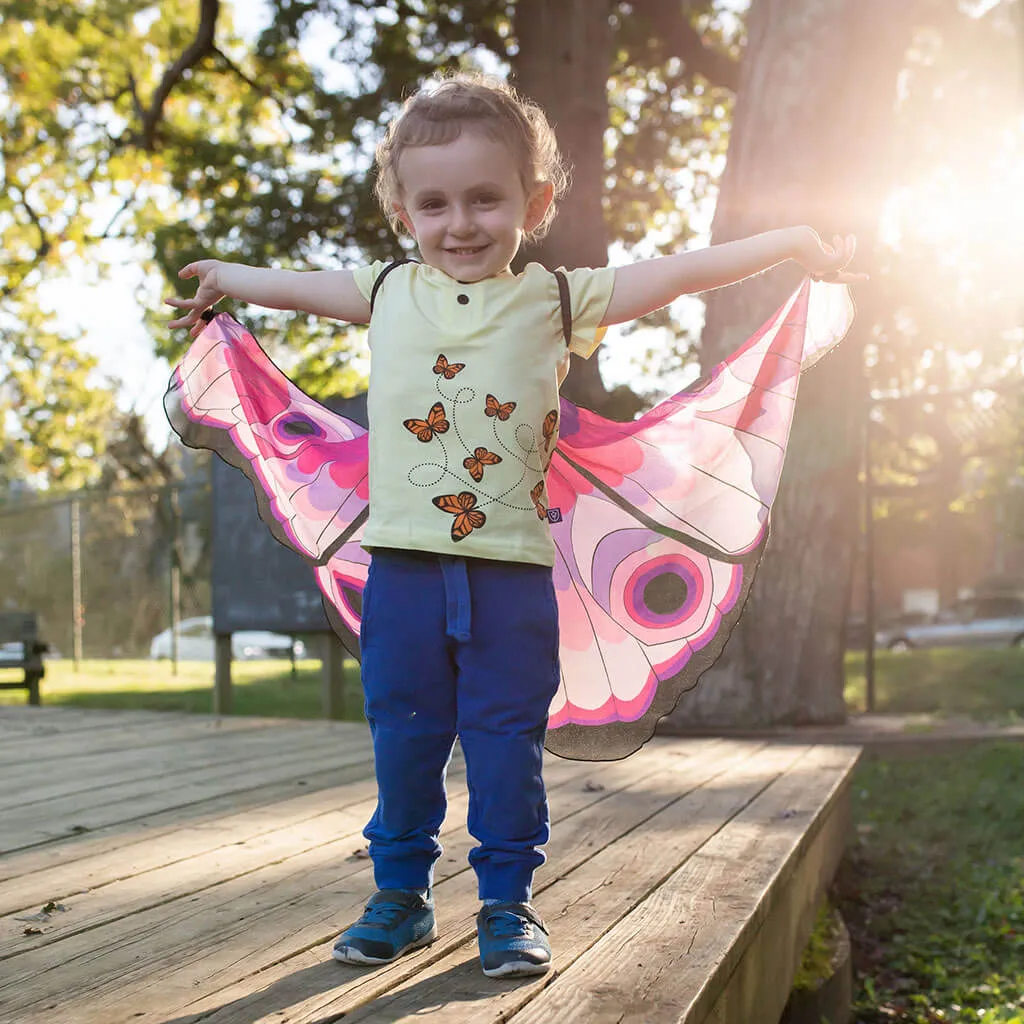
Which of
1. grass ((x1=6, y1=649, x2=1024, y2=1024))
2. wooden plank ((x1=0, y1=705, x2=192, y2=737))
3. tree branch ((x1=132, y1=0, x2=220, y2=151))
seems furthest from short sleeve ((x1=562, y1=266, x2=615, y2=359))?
tree branch ((x1=132, y1=0, x2=220, y2=151))

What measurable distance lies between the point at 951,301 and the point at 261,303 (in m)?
13.3

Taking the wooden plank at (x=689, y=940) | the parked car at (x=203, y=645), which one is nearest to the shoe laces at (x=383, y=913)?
the wooden plank at (x=689, y=940)

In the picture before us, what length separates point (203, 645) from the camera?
66.2 ft

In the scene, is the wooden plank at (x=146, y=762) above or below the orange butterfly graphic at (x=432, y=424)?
below

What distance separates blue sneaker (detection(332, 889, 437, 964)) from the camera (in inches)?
79.3

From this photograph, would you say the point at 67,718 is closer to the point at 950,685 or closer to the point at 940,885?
the point at 940,885

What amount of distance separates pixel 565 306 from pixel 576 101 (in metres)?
6.96

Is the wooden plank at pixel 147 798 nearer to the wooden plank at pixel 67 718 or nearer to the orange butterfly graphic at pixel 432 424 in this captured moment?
the wooden plank at pixel 67 718

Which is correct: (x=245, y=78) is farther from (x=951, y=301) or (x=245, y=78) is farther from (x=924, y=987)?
(x=924, y=987)

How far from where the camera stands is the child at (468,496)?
2.12 m

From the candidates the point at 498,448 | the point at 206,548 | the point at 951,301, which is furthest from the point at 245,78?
the point at 498,448

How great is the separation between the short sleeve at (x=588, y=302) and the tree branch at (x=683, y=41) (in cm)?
1000

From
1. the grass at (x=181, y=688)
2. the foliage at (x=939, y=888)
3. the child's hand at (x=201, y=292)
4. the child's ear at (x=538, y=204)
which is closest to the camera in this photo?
the child's ear at (x=538, y=204)

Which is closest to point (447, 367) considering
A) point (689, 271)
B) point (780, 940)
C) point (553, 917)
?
point (689, 271)
